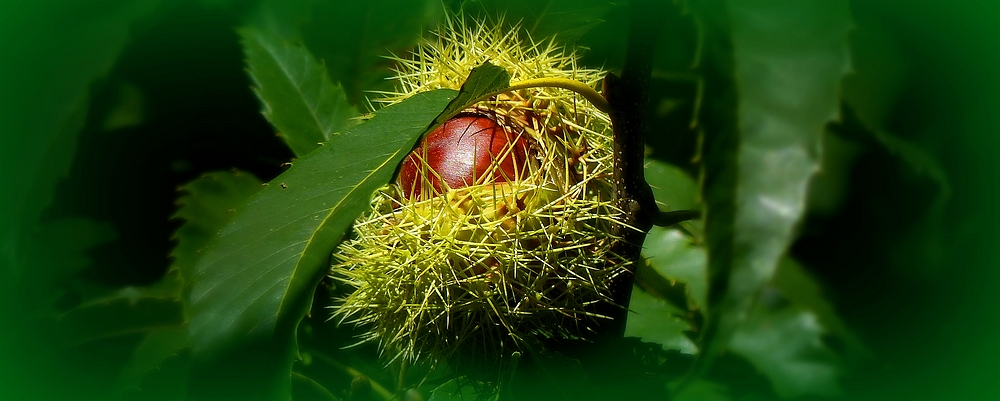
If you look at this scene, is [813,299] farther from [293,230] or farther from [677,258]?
[293,230]

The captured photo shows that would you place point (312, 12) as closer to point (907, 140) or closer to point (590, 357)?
point (590, 357)

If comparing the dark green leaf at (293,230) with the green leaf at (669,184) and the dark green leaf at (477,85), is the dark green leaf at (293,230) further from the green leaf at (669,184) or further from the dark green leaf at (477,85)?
the green leaf at (669,184)

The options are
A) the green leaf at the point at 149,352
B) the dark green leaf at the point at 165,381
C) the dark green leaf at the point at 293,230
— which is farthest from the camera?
the green leaf at the point at 149,352

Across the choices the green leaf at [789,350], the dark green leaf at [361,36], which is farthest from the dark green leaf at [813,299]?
the dark green leaf at [361,36]

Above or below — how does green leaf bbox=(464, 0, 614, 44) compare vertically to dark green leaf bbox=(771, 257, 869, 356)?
above

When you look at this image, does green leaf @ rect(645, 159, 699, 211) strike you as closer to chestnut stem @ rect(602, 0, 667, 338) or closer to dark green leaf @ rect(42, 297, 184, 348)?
chestnut stem @ rect(602, 0, 667, 338)

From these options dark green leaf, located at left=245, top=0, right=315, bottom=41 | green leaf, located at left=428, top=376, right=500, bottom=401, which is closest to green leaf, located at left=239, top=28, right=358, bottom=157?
dark green leaf, located at left=245, top=0, right=315, bottom=41

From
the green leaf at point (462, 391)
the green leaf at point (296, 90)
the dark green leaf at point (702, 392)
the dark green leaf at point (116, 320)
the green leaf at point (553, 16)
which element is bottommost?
the dark green leaf at point (116, 320)
